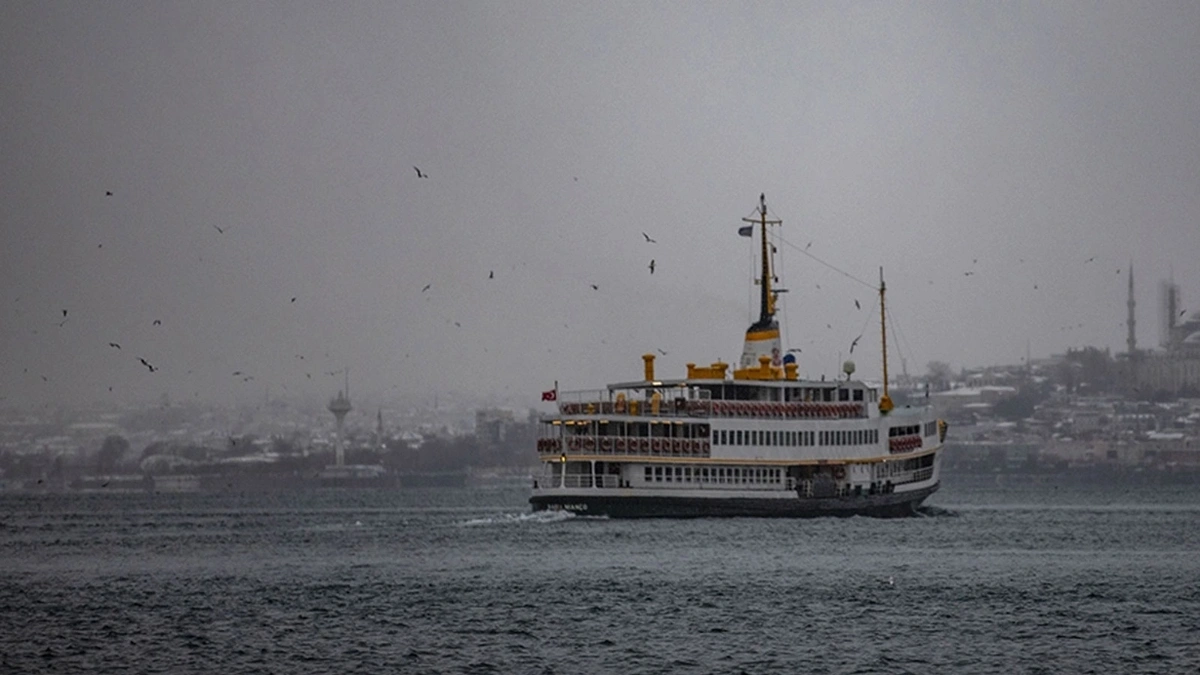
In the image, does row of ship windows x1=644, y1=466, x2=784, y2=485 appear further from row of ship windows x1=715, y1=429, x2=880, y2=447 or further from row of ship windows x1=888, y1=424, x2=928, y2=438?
row of ship windows x1=888, y1=424, x2=928, y2=438

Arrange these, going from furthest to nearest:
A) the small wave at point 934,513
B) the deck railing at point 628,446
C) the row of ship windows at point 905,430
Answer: the small wave at point 934,513
the row of ship windows at point 905,430
the deck railing at point 628,446

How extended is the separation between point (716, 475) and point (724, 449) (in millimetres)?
1496

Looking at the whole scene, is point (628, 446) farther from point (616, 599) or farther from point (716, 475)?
point (616, 599)

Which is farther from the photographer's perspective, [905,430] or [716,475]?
[905,430]

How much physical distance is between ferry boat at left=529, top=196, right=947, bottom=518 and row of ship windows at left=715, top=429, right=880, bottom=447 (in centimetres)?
5

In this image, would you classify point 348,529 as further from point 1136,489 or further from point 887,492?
point 1136,489

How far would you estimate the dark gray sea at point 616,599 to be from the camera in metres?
45.6

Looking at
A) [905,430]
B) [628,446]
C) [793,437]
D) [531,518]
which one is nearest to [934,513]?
[905,430]

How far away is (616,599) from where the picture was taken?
56812mm

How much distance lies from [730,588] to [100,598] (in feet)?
64.4

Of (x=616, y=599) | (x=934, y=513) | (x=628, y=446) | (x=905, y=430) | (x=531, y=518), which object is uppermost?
(x=905, y=430)

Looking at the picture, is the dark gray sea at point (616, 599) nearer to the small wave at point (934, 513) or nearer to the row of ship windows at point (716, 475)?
the row of ship windows at point (716, 475)

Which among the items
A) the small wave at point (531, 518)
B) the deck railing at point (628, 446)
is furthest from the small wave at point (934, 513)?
the small wave at point (531, 518)

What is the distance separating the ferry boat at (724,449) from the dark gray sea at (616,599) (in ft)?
5.14
